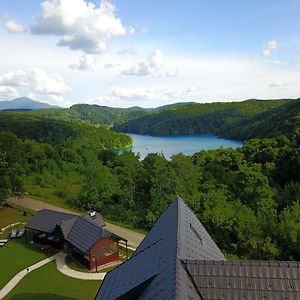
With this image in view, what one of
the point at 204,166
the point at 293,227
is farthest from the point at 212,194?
the point at 204,166

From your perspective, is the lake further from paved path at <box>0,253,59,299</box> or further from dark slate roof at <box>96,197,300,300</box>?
dark slate roof at <box>96,197,300,300</box>

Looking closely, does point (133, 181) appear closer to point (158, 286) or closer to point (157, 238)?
point (157, 238)

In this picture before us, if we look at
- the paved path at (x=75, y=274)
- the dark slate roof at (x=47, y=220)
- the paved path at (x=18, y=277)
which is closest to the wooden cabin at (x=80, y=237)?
the dark slate roof at (x=47, y=220)

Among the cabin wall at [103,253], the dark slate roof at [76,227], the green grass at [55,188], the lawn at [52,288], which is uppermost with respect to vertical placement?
the dark slate roof at [76,227]

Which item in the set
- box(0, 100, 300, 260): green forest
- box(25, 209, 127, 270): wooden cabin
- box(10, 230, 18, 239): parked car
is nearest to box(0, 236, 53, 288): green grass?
box(10, 230, 18, 239): parked car

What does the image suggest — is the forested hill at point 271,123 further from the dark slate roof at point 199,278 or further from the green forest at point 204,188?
the dark slate roof at point 199,278
